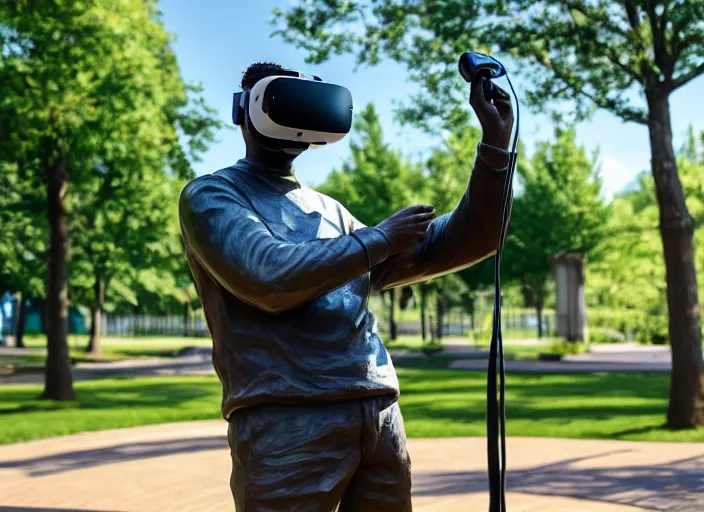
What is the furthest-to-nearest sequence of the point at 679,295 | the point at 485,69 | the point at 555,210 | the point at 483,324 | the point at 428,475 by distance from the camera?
the point at 555,210 < the point at 483,324 < the point at 679,295 < the point at 428,475 < the point at 485,69

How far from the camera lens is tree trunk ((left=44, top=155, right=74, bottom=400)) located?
14.3 meters

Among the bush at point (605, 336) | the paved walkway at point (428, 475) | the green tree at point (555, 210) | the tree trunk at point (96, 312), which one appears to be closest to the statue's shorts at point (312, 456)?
the paved walkway at point (428, 475)

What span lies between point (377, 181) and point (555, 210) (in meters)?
6.17

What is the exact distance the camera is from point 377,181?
31094mm

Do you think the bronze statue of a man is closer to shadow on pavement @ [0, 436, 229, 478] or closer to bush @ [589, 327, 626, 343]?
shadow on pavement @ [0, 436, 229, 478]

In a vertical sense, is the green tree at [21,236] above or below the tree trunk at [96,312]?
above

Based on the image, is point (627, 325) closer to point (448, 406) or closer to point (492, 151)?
point (448, 406)

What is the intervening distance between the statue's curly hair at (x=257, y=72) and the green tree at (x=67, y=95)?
11.4 m

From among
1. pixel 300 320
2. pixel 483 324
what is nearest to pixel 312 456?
pixel 300 320

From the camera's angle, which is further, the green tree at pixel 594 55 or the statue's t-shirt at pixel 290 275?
the green tree at pixel 594 55

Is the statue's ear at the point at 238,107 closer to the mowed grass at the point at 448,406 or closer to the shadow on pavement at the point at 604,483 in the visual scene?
the shadow on pavement at the point at 604,483

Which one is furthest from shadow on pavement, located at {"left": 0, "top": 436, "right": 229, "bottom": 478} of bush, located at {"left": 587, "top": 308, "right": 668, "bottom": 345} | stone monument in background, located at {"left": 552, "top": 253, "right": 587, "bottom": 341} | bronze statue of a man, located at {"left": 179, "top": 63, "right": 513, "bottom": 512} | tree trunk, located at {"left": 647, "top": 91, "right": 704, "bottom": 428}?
bush, located at {"left": 587, "top": 308, "right": 668, "bottom": 345}

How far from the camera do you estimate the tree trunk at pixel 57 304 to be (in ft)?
47.0

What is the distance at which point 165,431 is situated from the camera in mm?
11148
